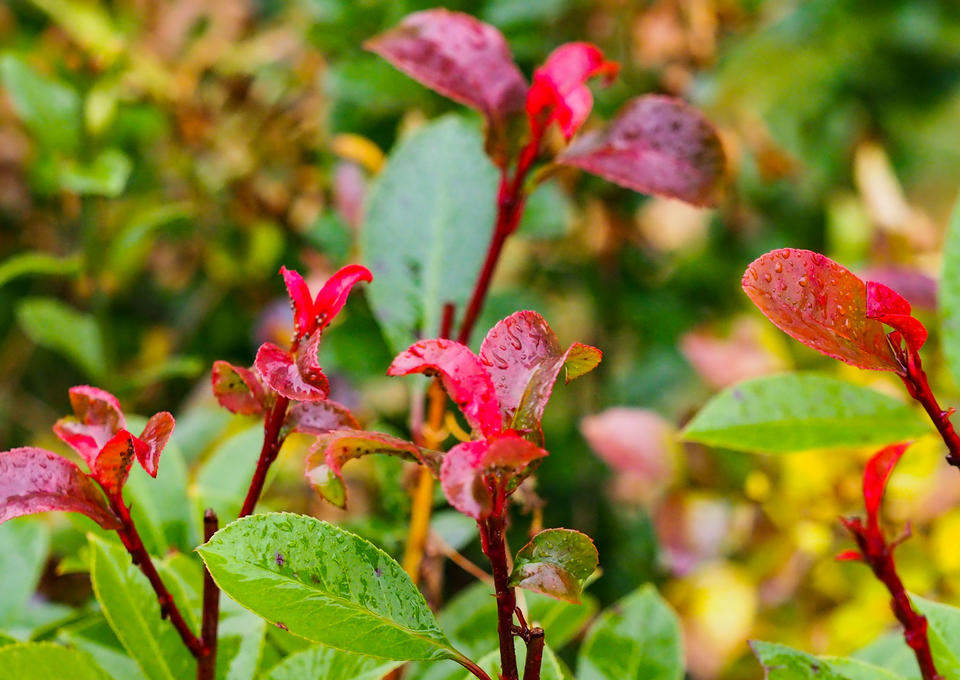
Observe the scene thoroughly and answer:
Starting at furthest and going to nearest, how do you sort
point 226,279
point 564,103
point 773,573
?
point 226,279 < point 773,573 < point 564,103

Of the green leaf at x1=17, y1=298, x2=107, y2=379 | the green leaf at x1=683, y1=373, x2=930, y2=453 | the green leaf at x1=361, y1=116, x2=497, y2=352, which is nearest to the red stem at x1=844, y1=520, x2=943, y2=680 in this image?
the green leaf at x1=683, y1=373, x2=930, y2=453

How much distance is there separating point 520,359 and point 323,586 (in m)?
0.13

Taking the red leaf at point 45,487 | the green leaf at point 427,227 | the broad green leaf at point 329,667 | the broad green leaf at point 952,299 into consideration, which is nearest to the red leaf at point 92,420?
the red leaf at point 45,487

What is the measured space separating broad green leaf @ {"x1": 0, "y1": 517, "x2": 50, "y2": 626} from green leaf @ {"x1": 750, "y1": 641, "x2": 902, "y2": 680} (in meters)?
0.46

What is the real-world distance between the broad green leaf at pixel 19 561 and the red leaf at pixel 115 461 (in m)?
0.25

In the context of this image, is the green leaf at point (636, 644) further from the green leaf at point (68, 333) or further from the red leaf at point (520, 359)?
the green leaf at point (68, 333)

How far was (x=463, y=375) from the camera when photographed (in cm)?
35

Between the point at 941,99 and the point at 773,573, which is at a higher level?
the point at 941,99

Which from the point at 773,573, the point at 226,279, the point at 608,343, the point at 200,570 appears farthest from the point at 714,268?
the point at 200,570

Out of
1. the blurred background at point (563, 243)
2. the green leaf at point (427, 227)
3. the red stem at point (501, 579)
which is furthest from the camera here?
the blurred background at point (563, 243)

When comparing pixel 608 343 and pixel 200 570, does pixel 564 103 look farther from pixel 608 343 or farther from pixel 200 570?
pixel 608 343

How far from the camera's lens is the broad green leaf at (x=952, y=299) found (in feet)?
1.70

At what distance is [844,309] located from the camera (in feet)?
1.23

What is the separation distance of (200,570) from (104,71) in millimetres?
655
